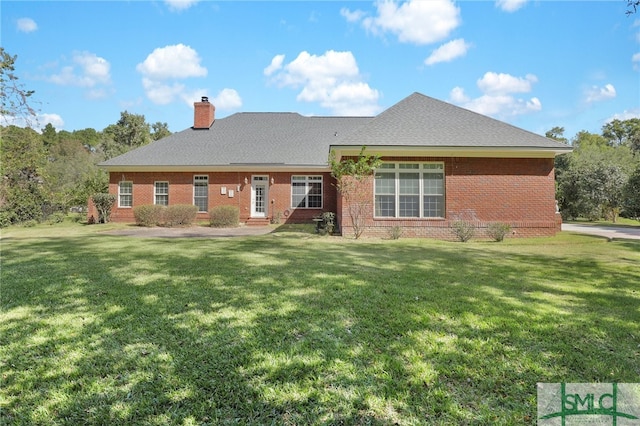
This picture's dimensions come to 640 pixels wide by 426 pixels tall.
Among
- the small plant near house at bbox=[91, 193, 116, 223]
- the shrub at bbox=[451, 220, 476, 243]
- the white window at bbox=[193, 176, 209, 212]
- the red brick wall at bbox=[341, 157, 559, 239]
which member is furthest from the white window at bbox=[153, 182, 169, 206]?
the shrub at bbox=[451, 220, 476, 243]

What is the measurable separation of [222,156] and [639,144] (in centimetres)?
6429

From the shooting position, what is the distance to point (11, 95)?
397 inches

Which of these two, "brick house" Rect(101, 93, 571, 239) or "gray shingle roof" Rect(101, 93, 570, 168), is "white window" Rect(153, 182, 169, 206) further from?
"gray shingle roof" Rect(101, 93, 570, 168)

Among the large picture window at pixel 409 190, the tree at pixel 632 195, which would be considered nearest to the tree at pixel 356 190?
the large picture window at pixel 409 190

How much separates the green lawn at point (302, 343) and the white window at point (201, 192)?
1447cm

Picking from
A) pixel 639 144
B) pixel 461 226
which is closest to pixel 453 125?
pixel 461 226

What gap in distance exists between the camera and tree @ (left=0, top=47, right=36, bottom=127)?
10.0m

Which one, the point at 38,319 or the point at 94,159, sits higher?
the point at 94,159

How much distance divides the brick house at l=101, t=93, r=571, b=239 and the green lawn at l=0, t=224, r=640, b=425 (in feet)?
24.6

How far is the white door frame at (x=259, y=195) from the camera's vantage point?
20.7m

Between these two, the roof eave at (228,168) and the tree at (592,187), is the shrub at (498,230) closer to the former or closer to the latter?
the roof eave at (228,168)

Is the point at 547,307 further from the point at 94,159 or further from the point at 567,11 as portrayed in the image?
the point at 94,159

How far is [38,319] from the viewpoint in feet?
13.4

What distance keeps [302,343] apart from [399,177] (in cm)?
1128
